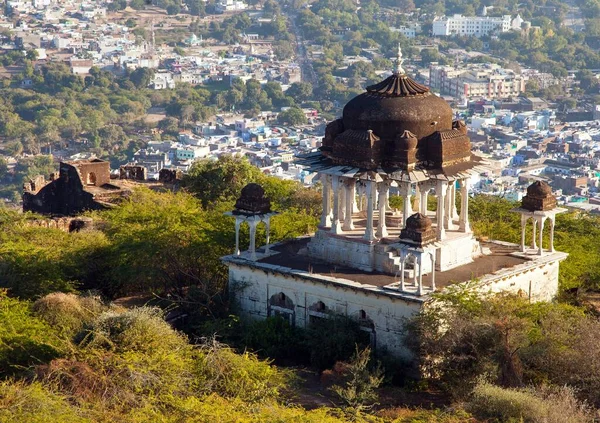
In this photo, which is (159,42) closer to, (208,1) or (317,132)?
Result: (208,1)

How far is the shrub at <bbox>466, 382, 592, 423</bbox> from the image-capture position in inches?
671

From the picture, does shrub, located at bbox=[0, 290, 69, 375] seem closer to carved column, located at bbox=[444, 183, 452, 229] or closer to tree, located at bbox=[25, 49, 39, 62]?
carved column, located at bbox=[444, 183, 452, 229]

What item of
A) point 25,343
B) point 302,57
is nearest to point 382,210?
point 25,343

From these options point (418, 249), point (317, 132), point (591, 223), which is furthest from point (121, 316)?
point (317, 132)

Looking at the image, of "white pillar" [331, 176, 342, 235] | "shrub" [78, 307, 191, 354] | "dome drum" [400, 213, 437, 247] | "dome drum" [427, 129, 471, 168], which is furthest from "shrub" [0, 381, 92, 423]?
"dome drum" [427, 129, 471, 168]

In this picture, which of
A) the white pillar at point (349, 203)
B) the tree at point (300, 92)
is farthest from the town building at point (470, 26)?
the white pillar at point (349, 203)

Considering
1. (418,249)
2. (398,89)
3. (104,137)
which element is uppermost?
(398,89)

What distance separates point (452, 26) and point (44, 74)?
179 ft

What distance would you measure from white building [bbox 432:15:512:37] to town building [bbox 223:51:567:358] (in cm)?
14223

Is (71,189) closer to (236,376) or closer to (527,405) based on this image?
(236,376)

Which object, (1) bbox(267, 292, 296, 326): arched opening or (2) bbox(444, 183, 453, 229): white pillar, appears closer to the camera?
(1) bbox(267, 292, 296, 326): arched opening

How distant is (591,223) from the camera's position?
89.2 ft

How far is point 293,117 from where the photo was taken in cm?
11450

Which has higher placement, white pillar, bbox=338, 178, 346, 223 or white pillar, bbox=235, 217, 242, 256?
white pillar, bbox=338, 178, 346, 223
